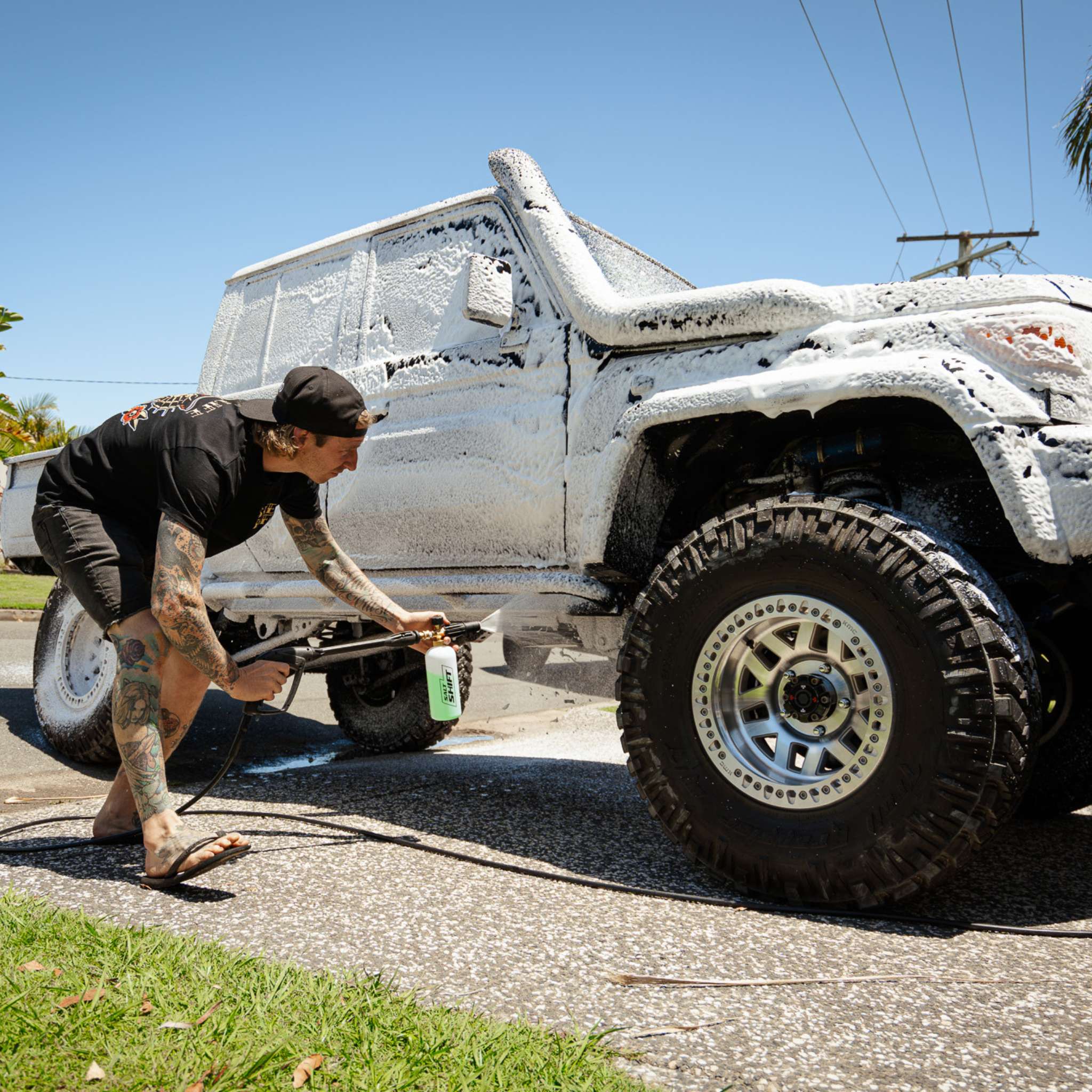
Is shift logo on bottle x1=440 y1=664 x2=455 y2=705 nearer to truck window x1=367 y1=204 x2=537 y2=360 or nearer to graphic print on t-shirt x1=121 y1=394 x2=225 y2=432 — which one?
graphic print on t-shirt x1=121 y1=394 x2=225 y2=432

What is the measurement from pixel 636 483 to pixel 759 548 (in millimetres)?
676

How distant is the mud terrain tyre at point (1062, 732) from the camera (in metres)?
3.11

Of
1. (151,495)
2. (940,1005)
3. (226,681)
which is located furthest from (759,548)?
(151,495)

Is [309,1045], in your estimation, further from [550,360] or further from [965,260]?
[965,260]

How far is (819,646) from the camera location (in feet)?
8.63

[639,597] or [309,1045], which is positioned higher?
[639,597]

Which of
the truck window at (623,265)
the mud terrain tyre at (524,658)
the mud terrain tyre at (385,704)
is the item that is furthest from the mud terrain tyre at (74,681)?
the truck window at (623,265)

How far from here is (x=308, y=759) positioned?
5539 millimetres

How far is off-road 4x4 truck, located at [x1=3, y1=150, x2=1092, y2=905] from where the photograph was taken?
236 cm

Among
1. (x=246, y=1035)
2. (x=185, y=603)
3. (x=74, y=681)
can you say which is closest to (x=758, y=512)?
(x=185, y=603)

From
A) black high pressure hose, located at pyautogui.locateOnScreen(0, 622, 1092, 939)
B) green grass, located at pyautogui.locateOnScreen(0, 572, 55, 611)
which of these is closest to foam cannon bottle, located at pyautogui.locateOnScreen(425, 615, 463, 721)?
black high pressure hose, located at pyautogui.locateOnScreen(0, 622, 1092, 939)

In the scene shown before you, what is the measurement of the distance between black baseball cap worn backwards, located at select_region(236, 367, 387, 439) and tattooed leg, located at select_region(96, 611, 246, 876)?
683 mm

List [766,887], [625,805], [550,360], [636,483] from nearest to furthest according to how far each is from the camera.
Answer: [766,887]
[636,483]
[550,360]
[625,805]

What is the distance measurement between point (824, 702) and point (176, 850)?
1.74m
